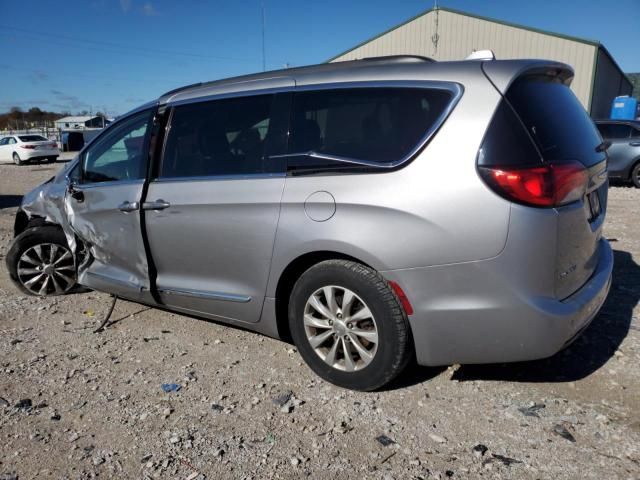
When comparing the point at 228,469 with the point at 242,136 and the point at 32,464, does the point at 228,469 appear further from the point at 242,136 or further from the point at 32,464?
the point at 242,136

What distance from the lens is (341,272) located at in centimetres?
286

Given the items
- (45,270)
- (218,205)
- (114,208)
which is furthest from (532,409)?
(45,270)

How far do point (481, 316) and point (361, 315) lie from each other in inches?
25.9

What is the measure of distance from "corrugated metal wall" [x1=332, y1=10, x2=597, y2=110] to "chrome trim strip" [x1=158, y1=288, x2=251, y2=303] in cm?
2232

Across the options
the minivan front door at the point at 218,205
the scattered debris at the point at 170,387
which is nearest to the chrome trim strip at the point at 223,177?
the minivan front door at the point at 218,205

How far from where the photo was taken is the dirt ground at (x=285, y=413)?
2.45 m

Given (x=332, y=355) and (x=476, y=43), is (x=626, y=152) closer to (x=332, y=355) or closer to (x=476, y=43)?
(x=332, y=355)

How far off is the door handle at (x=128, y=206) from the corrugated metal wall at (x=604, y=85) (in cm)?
2370

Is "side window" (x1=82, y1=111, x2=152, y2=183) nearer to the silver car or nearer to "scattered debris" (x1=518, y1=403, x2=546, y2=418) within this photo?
the silver car

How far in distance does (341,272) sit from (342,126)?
85 cm

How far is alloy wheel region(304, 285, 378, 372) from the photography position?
9.48 feet

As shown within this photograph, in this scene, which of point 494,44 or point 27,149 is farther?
point 27,149

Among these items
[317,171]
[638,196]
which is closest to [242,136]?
[317,171]

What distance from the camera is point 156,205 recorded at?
366 centimetres
